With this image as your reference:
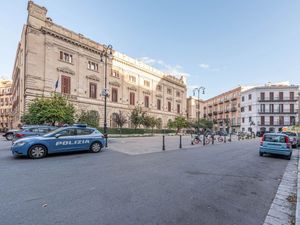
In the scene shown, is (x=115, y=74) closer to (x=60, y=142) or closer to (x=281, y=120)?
(x=60, y=142)

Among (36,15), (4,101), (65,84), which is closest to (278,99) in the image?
(65,84)

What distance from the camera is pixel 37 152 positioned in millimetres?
8594

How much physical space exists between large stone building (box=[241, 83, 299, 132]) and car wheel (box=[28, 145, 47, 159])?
172 feet

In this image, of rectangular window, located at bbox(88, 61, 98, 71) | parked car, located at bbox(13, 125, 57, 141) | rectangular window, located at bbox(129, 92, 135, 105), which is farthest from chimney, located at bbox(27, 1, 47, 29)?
rectangular window, located at bbox(129, 92, 135, 105)

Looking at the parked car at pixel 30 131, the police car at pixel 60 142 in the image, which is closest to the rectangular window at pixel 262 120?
the police car at pixel 60 142

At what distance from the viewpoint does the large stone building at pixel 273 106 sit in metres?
49.2

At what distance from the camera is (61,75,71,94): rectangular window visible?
90.0 feet

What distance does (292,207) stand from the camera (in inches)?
154

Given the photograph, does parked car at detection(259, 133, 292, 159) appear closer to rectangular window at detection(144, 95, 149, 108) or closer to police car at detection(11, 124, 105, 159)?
police car at detection(11, 124, 105, 159)

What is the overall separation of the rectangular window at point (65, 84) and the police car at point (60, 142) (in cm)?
2002

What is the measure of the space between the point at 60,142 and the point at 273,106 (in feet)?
194

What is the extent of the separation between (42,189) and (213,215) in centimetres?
433

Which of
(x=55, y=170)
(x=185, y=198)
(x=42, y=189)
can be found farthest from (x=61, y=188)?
(x=185, y=198)

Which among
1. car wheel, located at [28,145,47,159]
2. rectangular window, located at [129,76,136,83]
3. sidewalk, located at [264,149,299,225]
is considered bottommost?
sidewalk, located at [264,149,299,225]
